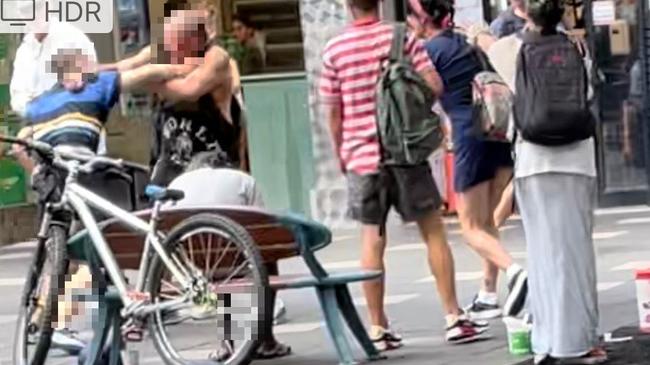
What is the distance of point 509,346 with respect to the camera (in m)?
9.07

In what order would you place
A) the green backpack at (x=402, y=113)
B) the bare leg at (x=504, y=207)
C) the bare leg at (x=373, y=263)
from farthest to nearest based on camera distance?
the bare leg at (x=504, y=207)
the bare leg at (x=373, y=263)
the green backpack at (x=402, y=113)

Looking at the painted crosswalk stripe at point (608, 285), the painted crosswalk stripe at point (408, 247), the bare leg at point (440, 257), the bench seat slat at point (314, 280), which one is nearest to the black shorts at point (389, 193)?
the bare leg at point (440, 257)

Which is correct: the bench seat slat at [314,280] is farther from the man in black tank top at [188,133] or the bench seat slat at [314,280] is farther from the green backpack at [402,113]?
the man in black tank top at [188,133]

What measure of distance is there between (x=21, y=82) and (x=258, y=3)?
212 inches

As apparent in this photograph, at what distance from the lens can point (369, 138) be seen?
29.8ft

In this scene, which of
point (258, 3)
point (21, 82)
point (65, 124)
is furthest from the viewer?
point (258, 3)

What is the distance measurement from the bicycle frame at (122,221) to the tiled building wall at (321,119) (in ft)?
25.0

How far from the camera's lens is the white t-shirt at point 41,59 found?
9.20 m

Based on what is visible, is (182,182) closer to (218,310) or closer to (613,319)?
(218,310)

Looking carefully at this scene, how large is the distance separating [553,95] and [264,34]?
28.0ft

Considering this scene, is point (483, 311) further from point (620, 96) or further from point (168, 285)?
point (620, 96)

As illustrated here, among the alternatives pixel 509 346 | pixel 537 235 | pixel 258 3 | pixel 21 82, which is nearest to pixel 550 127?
pixel 537 235

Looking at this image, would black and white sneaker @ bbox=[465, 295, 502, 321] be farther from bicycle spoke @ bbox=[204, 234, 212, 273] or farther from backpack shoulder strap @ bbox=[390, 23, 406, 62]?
bicycle spoke @ bbox=[204, 234, 212, 273]

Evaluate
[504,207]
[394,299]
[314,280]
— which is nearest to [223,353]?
[314,280]
